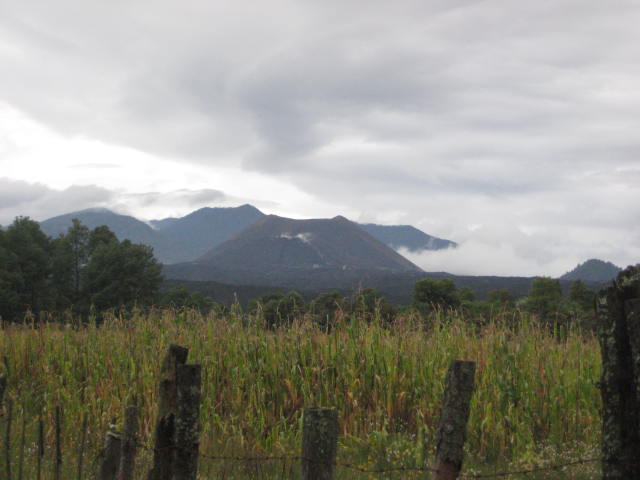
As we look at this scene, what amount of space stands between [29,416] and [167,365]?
672 centimetres

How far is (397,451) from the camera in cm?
596

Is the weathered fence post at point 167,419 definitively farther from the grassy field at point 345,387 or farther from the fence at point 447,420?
the grassy field at point 345,387

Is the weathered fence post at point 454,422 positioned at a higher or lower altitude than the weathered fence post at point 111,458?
higher

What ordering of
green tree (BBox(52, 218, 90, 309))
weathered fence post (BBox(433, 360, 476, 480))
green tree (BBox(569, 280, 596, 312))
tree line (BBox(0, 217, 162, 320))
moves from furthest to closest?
green tree (BBox(52, 218, 90, 309)) → green tree (BBox(569, 280, 596, 312)) → tree line (BBox(0, 217, 162, 320)) → weathered fence post (BBox(433, 360, 476, 480))

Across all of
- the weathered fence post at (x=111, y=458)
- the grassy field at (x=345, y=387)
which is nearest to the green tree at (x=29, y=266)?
the grassy field at (x=345, y=387)

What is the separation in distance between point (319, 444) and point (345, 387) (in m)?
5.06

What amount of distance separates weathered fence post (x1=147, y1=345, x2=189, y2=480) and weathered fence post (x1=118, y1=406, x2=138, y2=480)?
0.30 metres

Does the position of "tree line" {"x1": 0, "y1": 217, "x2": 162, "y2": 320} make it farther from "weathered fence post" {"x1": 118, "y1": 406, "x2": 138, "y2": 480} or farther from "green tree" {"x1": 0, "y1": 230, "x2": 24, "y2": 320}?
"weathered fence post" {"x1": 118, "y1": 406, "x2": 138, "y2": 480}

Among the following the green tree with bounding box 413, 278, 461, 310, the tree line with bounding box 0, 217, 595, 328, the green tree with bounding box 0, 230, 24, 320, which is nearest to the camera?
the green tree with bounding box 0, 230, 24, 320

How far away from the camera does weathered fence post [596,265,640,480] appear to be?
2406mm

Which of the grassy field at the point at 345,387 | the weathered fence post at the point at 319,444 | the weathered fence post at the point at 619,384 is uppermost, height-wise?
the weathered fence post at the point at 619,384

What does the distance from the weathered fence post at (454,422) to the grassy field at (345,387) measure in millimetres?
2907

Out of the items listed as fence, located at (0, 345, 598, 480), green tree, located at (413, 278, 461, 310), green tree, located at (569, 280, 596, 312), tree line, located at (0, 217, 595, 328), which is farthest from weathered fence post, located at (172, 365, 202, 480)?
green tree, located at (569, 280, 596, 312)

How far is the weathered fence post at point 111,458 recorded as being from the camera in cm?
329
